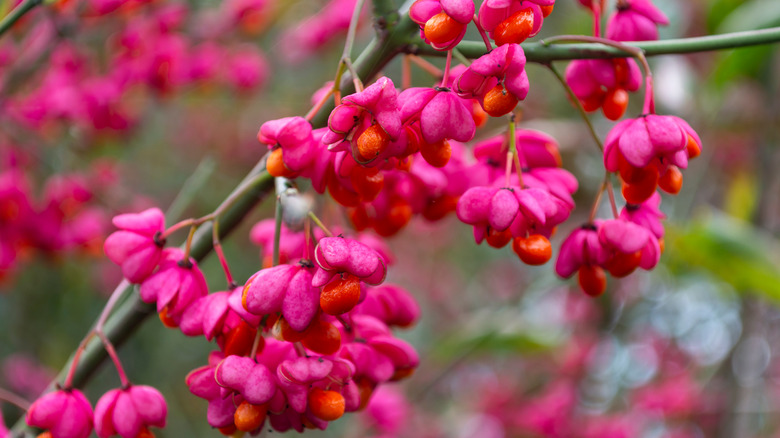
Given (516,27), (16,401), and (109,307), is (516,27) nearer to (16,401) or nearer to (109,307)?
(109,307)

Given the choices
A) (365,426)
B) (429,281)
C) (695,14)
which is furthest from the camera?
(429,281)

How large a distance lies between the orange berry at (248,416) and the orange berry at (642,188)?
0.48m

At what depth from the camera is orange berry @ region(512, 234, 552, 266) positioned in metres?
0.80

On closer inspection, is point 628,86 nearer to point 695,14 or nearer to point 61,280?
point 695,14

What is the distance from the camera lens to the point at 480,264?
15.7 ft

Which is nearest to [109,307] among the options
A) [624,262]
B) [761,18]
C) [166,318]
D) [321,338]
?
[166,318]

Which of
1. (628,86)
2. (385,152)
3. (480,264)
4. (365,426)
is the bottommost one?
(480,264)

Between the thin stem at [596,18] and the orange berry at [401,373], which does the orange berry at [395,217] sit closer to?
the orange berry at [401,373]

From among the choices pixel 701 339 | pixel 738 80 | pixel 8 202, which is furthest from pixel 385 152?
pixel 701 339

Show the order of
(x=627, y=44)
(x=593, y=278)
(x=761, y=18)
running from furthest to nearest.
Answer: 1. (x=761, y=18)
2. (x=593, y=278)
3. (x=627, y=44)

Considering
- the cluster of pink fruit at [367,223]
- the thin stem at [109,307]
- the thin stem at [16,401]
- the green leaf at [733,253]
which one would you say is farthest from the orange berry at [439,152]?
the green leaf at [733,253]

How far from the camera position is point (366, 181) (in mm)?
773

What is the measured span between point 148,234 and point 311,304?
10.5 inches

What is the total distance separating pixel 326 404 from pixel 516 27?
0.44 metres
